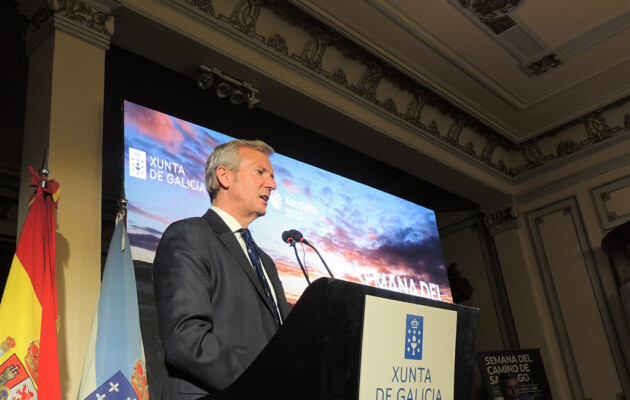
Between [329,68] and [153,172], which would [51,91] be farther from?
[329,68]

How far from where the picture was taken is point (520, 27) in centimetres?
475

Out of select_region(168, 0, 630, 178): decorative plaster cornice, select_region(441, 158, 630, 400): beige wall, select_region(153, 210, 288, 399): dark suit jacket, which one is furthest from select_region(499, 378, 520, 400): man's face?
select_region(153, 210, 288, 399): dark suit jacket

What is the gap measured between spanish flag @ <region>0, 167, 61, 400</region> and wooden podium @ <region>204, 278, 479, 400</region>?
1289 mm

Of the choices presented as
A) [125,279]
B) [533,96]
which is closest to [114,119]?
[125,279]

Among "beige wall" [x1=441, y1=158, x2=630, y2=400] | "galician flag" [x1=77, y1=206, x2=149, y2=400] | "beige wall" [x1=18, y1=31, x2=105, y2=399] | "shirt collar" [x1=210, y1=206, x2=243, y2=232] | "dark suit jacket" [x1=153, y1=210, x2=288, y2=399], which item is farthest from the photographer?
"beige wall" [x1=441, y1=158, x2=630, y2=400]

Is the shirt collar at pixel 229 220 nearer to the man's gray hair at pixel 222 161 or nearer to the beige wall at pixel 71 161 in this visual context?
the man's gray hair at pixel 222 161

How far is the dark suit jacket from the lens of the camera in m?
1.02

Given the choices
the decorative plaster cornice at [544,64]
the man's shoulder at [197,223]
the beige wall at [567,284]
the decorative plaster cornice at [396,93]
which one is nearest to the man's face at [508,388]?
the beige wall at [567,284]

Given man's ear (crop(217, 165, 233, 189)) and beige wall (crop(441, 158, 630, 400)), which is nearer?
man's ear (crop(217, 165, 233, 189))

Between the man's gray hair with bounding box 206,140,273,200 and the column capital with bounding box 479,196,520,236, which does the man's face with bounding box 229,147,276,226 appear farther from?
the column capital with bounding box 479,196,520,236

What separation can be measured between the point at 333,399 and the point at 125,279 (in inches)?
63.9

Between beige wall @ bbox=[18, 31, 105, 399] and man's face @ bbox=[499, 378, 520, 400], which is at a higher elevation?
beige wall @ bbox=[18, 31, 105, 399]

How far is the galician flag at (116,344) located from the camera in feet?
6.50

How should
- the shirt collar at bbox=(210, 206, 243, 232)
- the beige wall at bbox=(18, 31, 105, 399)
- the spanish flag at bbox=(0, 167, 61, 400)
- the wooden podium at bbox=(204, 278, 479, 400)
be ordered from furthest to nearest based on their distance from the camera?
the beige wall at bbox=(18, 31, 105, 399), the spanish flag at bbox=(0, 167, 61, 400), the shirt collar at bbox=(210, 206, 243, 232), the wooden podium at bbox=(204, 278, 479, 400)
